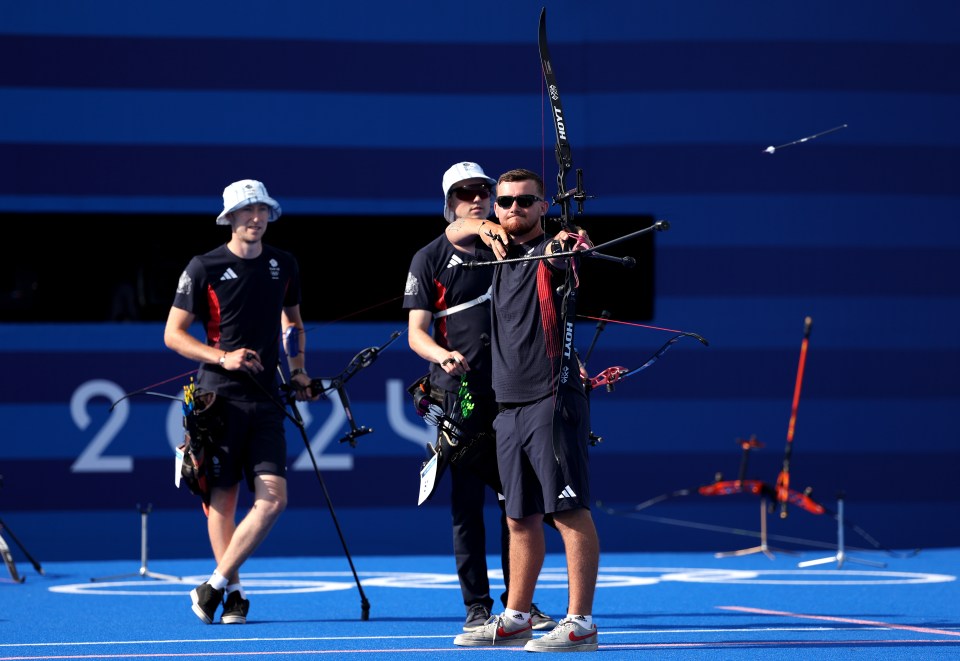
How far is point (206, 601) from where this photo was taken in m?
6.41

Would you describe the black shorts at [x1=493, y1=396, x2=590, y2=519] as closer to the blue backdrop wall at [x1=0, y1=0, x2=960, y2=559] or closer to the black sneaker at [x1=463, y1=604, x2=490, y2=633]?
the black sneaker at [x1=463, y1=604, x2=490, y2=633]

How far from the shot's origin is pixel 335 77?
34.0 feet

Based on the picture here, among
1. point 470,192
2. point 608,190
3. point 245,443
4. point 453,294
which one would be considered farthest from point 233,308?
point 608,190

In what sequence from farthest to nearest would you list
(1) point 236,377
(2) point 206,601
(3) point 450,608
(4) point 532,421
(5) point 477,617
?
(3) point 450,608, (1) point 236,377, (2) point 206,601, (5) point 477,617, (4) point 532,421

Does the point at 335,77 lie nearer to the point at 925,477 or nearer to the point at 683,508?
the point at 683,508

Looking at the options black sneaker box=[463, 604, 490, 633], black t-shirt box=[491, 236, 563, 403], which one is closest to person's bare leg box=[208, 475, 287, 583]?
black sneaker box=[463, 604, 490, 633]

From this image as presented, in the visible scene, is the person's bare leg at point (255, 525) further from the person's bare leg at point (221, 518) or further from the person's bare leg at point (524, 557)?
the person's bare leg at point (524, 557)

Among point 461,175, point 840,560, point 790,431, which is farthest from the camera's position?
point 790,431

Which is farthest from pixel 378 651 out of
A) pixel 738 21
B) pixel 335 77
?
pixel 738 21

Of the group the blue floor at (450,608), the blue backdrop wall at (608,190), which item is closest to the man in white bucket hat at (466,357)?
the blue floor at (450,608)

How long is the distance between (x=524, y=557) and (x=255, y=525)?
1.46m

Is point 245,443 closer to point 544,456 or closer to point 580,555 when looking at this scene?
point 544,456

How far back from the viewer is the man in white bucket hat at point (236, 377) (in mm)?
6484

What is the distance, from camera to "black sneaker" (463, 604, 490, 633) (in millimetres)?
5984
